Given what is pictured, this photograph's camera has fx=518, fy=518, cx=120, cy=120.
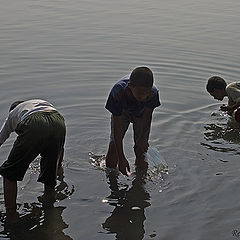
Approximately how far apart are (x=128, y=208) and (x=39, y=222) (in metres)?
0.90

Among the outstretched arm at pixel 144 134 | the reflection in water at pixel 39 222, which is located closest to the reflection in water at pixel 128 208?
the outstretched arm at pixel 144 134

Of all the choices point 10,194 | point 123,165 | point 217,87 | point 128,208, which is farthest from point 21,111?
point 217,87

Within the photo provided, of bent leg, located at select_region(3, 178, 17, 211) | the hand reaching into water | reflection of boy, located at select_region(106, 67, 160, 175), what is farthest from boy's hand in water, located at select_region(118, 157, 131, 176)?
the hand reaching into water

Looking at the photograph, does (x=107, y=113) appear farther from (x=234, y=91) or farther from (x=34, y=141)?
(x=34, y=141)

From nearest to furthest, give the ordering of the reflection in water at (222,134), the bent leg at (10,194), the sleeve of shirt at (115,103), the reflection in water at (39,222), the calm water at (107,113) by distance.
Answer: the reflection in water at (39,222), the bent leg at (10,194), the calm water at (107,113), the sleeve of shirt at (115,103), the reflection in water at (222,134)

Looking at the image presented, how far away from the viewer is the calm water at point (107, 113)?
190 inches

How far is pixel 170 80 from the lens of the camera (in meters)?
9.59

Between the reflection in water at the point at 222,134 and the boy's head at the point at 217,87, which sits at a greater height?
the boy's head at the point at 217,87

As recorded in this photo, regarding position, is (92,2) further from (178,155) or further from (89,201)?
(89,201)

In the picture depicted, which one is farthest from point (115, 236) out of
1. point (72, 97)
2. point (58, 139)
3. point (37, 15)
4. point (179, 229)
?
point (37, 15)

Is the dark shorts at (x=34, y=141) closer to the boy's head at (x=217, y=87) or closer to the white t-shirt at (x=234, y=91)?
the boy's head at (x=217, y=87)

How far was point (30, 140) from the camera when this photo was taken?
14.5ft

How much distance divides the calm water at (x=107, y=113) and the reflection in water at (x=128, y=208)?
0.03 feet

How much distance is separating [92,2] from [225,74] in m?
8.53
